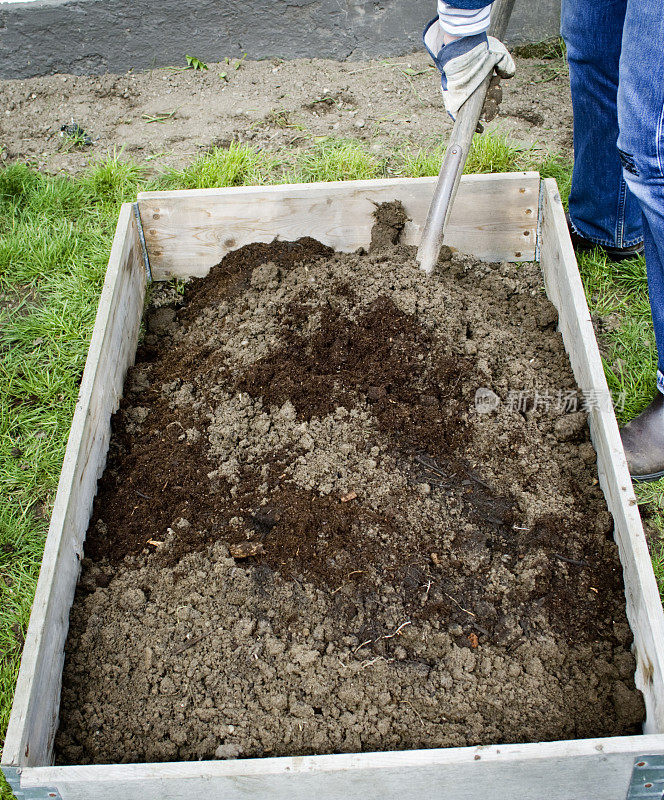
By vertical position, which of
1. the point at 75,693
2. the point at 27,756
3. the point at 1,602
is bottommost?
the point at 1,602

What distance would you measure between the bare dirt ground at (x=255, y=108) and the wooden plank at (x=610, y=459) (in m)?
1.23

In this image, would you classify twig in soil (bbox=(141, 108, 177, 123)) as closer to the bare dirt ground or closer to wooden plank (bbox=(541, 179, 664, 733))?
the bare dirt ground

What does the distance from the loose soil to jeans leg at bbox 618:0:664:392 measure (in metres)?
0.65

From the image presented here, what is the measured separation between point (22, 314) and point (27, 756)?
6.88 ft

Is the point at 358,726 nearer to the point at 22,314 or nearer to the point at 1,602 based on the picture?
the point at 1,602

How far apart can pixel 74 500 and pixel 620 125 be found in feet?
6.11

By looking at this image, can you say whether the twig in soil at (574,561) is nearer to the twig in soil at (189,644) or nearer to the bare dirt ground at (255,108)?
the twig in soil at (189,644)

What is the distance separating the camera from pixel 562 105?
4.09 m

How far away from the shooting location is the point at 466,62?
8.39 feet

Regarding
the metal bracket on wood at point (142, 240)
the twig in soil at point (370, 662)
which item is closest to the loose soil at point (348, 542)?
the twig in soil at point (370, 662)

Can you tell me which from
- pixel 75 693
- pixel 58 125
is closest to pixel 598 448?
pixel 75 693

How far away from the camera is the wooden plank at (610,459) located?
1787 mm

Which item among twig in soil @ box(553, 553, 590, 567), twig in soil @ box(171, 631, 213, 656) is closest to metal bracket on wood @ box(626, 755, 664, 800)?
twig in soil @ box(553, 553, 590, 567)

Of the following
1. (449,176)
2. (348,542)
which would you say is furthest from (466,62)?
(348,542)
